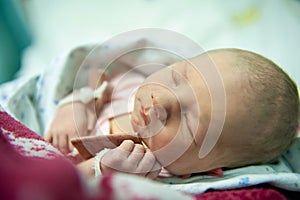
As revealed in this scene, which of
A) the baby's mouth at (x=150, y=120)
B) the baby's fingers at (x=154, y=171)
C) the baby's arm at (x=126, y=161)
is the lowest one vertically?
the baby's fingers at (x=154, y=171)

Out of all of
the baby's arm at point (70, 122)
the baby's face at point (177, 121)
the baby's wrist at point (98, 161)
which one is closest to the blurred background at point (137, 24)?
the baby's arm at point (70, 122)

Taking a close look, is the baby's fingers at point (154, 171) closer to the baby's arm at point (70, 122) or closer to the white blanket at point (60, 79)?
the baby's arm at point (70, 122)

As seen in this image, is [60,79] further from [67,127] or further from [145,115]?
[145,115]

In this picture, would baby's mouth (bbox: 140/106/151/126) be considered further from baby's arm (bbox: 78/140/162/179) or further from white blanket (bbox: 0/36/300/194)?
white blanket (bbox: 0/36/300/194)

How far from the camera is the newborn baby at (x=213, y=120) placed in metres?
0.76

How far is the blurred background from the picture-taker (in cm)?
115

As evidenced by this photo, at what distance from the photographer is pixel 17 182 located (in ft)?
1.04

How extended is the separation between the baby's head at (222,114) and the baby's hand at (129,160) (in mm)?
34

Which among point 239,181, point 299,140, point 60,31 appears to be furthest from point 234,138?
point 60,31

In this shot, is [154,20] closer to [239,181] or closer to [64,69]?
[64,69]

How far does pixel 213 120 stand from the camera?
768 millimetres

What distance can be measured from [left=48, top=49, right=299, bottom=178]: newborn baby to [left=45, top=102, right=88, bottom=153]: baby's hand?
170mm

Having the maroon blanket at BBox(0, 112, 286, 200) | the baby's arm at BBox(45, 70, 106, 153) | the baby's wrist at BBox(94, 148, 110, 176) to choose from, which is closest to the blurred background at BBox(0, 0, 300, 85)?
the baby's arm at BBox(45, 70, 106, 153)

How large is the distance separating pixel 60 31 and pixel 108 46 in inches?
10.2
